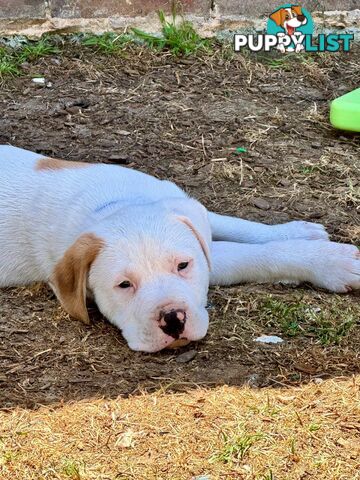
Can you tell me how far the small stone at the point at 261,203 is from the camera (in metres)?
5.52

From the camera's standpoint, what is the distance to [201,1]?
25.1ft

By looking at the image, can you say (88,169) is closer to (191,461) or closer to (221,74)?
(191,461)

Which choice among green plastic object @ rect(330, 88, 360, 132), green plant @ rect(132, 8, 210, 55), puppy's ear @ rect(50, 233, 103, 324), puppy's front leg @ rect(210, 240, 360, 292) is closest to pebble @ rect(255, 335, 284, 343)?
puppy's front leg @ rect(210, 240, 360, 292)

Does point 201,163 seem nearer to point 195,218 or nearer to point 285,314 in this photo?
point 195,218

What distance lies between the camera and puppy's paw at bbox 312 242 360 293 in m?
4.50

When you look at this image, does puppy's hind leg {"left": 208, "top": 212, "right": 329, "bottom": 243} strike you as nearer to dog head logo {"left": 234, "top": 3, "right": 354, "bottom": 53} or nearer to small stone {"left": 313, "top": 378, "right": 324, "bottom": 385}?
small stone {"left": 313, "top": 378, "right": 324, "bottom": 385}

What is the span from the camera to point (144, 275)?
12.9 feet

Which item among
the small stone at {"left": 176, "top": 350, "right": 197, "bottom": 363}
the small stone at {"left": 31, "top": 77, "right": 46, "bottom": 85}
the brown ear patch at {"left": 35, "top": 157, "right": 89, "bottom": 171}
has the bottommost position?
the small stone at {"left": 31, "top": 77, "right": 46, "bottom": 85}

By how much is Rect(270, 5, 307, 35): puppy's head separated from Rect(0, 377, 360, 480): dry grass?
4.74 metres

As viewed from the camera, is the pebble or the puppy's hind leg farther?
the puppy's hind leg

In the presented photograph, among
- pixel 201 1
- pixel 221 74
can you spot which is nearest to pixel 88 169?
pixel 221 74

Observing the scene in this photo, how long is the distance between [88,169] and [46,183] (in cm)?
25

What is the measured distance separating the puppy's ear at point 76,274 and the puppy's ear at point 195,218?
42 cm

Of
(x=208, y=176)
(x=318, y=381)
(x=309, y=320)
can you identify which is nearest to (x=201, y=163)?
(x=208, y=176)
